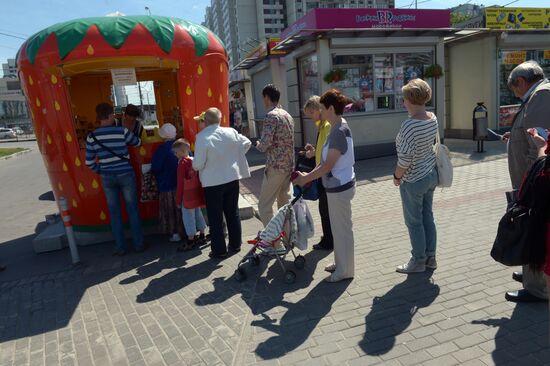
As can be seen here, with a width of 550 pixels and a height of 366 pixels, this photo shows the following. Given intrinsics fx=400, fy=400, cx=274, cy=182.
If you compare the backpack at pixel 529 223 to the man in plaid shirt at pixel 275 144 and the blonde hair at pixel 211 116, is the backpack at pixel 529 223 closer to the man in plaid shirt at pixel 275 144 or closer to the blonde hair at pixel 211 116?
the man in plaid shirt at pixel 275 144

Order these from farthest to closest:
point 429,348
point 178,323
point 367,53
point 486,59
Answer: point 486,59 < point 367,53 < point 178,323 < point 429,348

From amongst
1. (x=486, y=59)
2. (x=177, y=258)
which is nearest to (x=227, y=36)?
(x=486, y=59)

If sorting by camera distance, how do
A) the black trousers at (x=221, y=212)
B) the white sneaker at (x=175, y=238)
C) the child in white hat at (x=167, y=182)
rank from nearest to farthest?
the black trousers at (x=221, y=212), the child in white hat at (x=167, y=182), the white sneaker at (x=175, y=238)

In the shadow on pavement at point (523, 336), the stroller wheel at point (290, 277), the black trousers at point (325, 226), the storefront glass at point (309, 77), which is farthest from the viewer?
the storefront glass at point (309, 77)

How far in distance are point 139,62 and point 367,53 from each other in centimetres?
694

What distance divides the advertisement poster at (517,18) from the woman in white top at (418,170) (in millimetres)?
12065

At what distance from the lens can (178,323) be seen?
3348mm

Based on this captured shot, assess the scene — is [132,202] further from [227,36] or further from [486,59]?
[227,36]

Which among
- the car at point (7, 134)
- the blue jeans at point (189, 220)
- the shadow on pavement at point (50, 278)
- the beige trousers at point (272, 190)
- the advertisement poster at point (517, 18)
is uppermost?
the advertisement poster at point (517, 18)

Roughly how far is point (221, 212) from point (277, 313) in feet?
5.17

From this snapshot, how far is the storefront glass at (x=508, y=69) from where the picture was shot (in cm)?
1279

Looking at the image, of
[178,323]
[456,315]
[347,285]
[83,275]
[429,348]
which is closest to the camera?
[429,348]

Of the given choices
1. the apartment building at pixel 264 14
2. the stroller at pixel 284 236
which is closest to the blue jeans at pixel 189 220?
the stroller at pixel 284 236

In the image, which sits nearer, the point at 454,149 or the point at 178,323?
the point at 178,323
